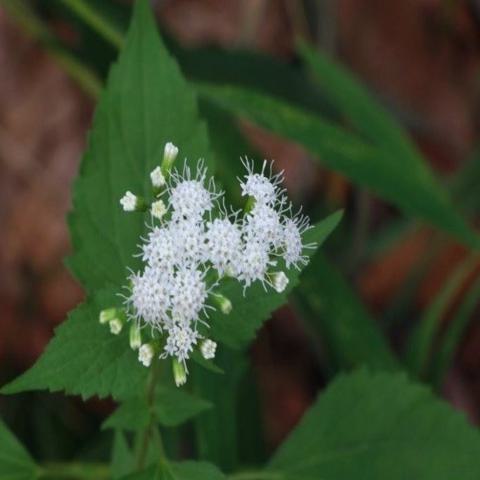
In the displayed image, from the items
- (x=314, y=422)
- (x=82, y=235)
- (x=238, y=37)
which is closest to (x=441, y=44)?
(x=238, y=37)

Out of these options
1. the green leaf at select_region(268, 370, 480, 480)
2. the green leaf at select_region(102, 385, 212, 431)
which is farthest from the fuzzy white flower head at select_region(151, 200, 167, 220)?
the green leaf at select_region(268, 370, 480, 480)

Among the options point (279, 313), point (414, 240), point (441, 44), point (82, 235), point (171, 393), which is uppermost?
point (441, 44)

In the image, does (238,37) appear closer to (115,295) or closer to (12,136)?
(12,136)

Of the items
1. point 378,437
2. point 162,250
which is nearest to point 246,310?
point 162,250

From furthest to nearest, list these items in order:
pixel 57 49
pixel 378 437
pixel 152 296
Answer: pixel 57 49 → pixel 378 437 → pixel 152 296

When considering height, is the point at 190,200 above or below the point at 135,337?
above

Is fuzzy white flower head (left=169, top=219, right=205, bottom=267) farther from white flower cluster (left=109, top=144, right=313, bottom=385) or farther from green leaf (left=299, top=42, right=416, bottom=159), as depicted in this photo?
green leaf (left=299, top=42, right=416, bottom=159)

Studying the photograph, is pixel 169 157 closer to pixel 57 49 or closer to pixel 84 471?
pixel 84 471
